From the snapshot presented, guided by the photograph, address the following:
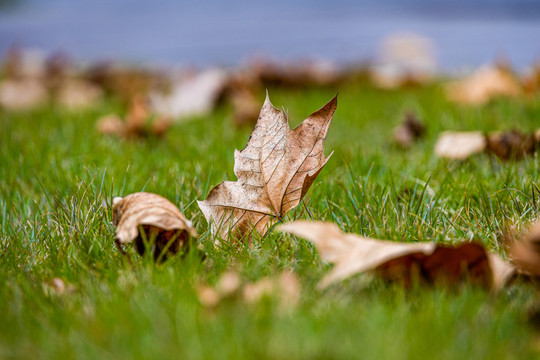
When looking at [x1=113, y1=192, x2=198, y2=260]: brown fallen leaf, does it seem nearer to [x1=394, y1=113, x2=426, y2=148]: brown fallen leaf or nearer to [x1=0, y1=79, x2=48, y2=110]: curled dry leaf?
[x1=394, y1=113, x2=426, y2=148]: brown fallen leaf

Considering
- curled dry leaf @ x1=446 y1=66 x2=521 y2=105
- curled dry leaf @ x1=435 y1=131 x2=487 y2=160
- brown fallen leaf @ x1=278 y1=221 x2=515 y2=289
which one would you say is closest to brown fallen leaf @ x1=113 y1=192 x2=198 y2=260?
brown fallen leaf @ x1=278 y1=221 x2=515 y2=289

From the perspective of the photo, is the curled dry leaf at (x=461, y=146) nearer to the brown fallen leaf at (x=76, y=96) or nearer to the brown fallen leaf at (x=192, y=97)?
the brown fallen leaf at (x=192, y=97)

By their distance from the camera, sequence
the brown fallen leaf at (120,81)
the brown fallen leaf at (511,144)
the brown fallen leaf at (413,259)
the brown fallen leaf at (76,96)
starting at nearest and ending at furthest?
the brown fallen leaf at (413,259) → the brown fallen leaf at (511,144) → the brown fallen leaf at (76,96) → the brown fallen leaf at (120,81)

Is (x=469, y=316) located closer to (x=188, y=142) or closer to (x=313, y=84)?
(x=188, y=142)

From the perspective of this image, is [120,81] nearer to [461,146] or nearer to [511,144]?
Answer: [461,146]

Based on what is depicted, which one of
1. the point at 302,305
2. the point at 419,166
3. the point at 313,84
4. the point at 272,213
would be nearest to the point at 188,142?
the point at 419,166

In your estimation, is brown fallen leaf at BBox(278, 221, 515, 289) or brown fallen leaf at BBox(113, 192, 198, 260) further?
brown fallen leaf at BBox(113, 192, 198, 260)

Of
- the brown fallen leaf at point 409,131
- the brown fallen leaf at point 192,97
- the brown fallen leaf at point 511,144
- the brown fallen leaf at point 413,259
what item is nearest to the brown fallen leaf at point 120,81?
the brown fallen leaf at point 192,97
